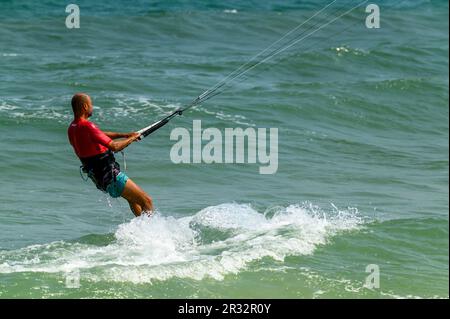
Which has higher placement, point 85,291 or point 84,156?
point 84,156

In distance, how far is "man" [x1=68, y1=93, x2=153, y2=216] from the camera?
36.6 feet

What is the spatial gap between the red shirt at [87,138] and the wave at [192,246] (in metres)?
0.96

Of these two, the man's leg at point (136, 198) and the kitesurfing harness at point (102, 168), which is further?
the man's leg at point (136, 198)

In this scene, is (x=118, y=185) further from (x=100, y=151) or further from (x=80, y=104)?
(x=80, y=104)

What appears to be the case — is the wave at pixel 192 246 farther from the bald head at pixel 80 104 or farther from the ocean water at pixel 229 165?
the bald head at pixel 80 104

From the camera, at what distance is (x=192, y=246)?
11453 millimetres

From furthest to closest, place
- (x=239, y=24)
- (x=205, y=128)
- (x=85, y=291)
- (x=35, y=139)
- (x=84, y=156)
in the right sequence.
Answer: (x=239, y=24) → (x=205, y=128) → (x=35, y=139) → (x=84, y=156) → (x=85, y=291)

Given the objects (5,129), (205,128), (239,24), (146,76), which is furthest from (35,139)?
(239,24)

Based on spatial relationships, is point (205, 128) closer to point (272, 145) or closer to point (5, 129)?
point (272, 145)

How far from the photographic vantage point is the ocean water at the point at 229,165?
419 inches

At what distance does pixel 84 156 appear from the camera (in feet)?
37.4

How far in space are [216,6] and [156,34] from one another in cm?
499

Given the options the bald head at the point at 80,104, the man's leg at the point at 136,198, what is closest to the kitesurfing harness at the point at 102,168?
the man's leg at the point at 136,198

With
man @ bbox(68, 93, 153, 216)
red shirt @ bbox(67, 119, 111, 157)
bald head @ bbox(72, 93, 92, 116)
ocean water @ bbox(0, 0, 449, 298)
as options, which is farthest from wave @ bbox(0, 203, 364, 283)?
bald head @ bbox(72, 93, 92, 116)
